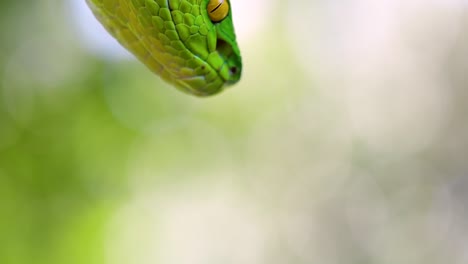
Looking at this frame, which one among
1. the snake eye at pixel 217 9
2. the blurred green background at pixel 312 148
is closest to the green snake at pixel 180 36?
the snake eye at pixel 217 9

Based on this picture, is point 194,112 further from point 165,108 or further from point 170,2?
point 170,2

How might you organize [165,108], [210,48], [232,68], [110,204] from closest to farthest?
[210,48] → [232,68] → [110,204] → [165,108]

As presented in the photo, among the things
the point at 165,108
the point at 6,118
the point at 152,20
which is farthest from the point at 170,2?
the point at 165,108

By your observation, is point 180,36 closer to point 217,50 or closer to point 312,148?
point 217,50

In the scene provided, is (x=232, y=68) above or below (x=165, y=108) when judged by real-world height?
above

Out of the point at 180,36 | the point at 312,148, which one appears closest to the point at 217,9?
the point at 180,36

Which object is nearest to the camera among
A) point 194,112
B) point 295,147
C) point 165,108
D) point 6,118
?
point 6,118

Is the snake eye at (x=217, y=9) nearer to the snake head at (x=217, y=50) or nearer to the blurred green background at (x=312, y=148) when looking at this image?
the snake head at (x=217, y=50)
